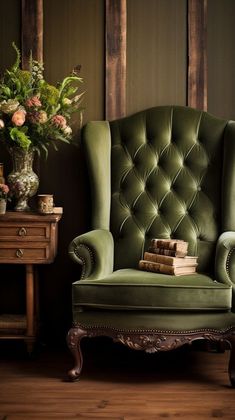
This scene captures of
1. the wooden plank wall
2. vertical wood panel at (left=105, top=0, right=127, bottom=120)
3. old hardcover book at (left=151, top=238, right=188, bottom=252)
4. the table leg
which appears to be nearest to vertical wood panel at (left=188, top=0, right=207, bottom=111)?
the wooden plank wall

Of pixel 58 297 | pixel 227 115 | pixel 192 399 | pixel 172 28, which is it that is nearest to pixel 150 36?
pixel 172 28

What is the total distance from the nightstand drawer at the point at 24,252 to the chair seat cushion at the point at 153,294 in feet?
1.39

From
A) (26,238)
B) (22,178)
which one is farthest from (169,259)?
(22,178)

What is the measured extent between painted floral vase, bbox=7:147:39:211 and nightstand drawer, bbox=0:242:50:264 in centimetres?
26

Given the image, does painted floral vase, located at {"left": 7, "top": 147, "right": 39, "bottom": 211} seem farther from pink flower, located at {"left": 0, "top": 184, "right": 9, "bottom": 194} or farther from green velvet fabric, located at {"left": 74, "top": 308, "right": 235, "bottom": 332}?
green velvet fabric, located at {"left": 74, "top": 308, "right": 235, "bottom": 332}

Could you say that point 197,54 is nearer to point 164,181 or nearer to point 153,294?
point 164,181

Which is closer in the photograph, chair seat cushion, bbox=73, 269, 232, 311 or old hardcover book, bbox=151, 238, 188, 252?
chair seat cushion, bbox=73, 269, 232, 311

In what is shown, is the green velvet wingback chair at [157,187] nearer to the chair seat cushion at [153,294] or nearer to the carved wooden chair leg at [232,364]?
the chair seat cushion at [153,294]

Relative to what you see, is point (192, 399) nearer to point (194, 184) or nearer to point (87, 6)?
point (194, 184)

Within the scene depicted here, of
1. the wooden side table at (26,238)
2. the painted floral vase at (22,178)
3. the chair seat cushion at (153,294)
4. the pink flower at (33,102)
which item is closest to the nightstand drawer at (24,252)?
the wooden side table at (26,238)

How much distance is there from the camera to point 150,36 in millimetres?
3752

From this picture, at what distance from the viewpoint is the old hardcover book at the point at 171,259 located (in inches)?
122

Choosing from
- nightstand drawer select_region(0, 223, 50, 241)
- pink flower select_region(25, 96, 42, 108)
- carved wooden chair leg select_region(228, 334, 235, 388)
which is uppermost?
pink flower select_region(25, 96, 42, 108)

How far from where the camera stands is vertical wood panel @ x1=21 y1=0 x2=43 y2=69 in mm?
3723
